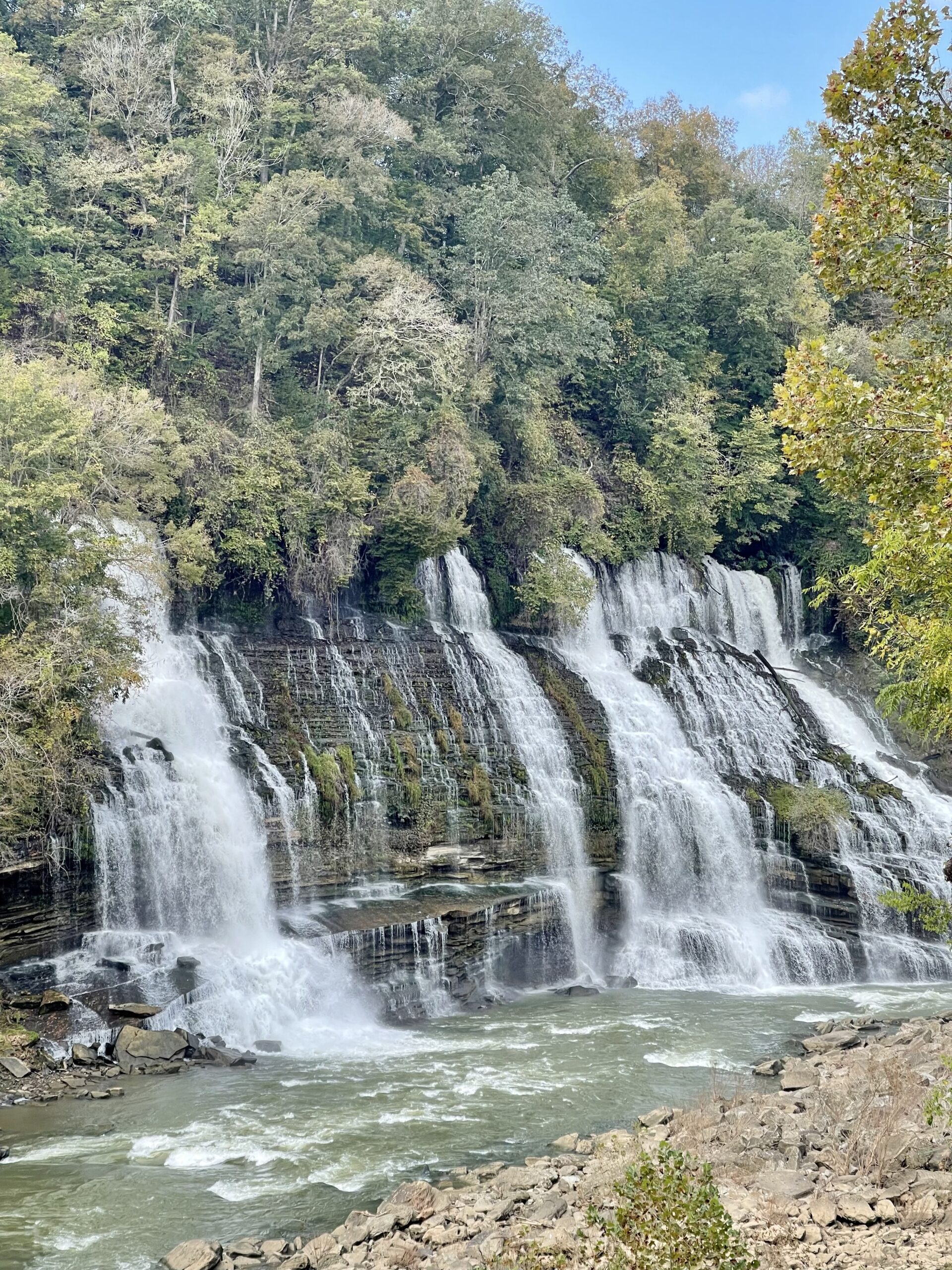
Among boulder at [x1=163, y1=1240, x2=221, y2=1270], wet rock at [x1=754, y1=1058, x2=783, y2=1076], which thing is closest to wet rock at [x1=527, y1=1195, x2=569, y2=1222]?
boulder at [x1=163, y1=1240, x2=221, y2=1270]

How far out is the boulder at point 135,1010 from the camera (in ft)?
50.4

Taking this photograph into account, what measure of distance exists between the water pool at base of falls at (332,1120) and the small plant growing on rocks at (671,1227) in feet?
17.4

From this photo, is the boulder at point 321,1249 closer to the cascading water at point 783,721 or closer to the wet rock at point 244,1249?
the wet rock at point 244,1249

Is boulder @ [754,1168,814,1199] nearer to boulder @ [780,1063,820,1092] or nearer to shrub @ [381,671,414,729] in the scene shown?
boulder @ [780,1063,820,1092]

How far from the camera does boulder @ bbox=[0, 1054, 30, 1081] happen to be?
45.1 feet

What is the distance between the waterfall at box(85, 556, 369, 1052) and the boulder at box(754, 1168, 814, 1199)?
29.1 feet

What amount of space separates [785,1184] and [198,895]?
11827mm

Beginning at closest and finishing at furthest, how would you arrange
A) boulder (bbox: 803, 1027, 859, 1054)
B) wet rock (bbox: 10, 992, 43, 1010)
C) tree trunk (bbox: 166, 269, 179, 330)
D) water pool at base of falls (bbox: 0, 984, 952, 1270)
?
1. water pool at base of falls (bbox: 0, 984, 952, 1270)
2. wet rock (bbox: 10, 992, 43, 1010)
3. boulder (bbox: 803, 1027, 859, 1054)
4. tree trunk (bbox: 166, 269, 179, 330)

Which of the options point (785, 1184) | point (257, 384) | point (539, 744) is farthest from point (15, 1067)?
point (257, 384)

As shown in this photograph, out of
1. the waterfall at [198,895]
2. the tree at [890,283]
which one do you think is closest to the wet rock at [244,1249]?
the waterfall at [198,895]

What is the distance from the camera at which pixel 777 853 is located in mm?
A: 23750

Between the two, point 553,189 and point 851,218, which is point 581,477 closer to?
point 553,189

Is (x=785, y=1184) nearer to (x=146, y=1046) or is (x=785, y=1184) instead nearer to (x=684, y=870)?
(x=146, y=1046)

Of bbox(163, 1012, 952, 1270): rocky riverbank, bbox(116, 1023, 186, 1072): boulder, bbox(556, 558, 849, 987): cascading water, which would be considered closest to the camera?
bbox(163, 1012, 952, 1270): rocky riverbank
